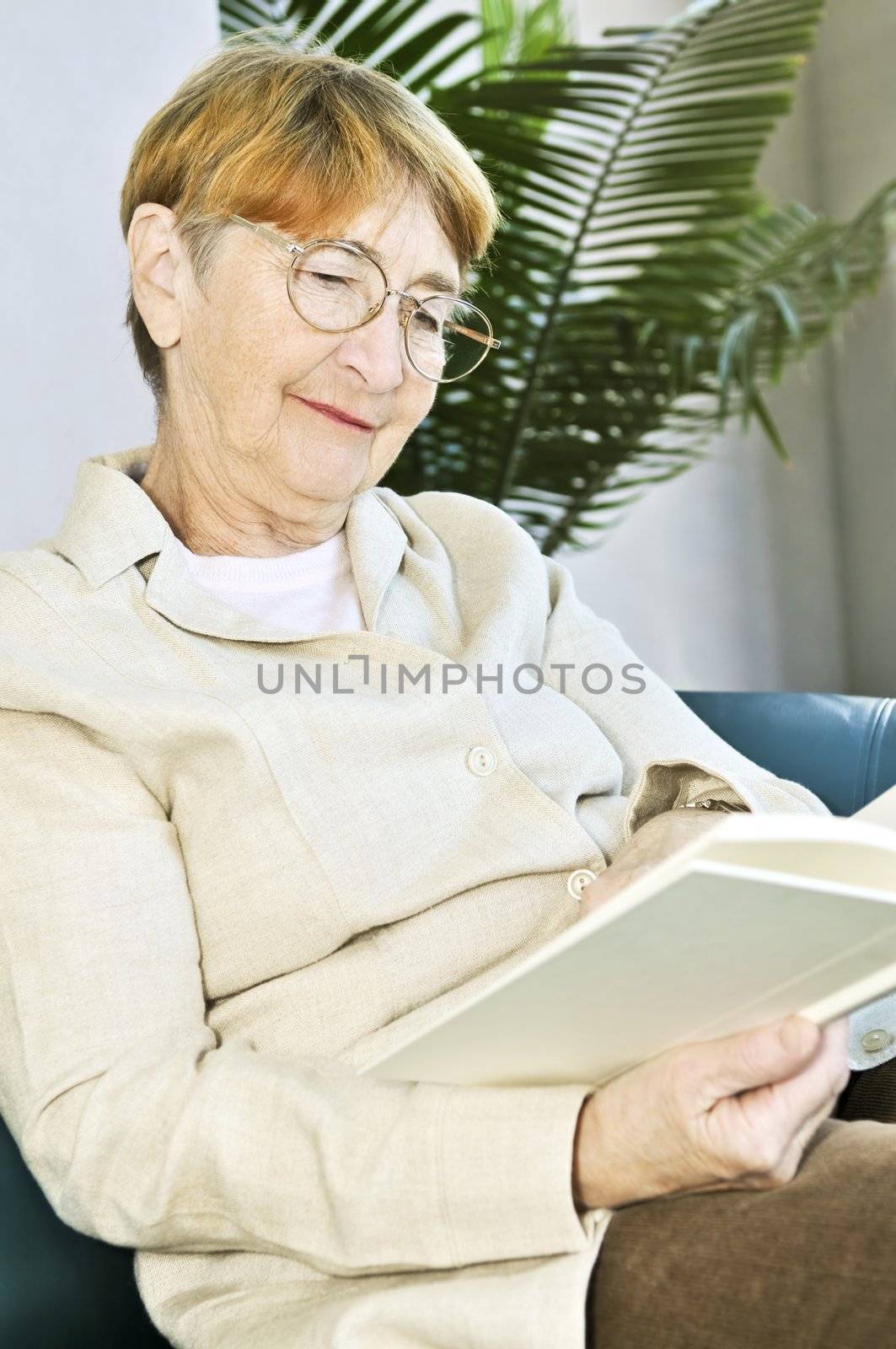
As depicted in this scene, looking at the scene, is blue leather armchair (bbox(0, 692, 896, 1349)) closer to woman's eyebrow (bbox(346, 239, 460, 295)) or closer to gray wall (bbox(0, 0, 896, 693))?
woman's eyebrow (bbox(346, 239, 460, 295))

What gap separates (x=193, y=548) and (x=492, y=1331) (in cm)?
70

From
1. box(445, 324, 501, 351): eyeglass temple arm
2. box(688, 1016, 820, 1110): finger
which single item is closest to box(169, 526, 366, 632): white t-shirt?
box(445, 324, 501, 351): eyeglass temple arm

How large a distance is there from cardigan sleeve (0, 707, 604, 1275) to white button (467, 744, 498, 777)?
25cm

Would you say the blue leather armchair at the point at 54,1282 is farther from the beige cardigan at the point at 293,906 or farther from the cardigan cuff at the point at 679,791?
the cardigan cuff at the point at 679,791

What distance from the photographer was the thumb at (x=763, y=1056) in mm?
710

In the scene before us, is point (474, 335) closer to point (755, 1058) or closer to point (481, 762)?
point (481, 762)

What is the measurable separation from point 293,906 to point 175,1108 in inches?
7.6

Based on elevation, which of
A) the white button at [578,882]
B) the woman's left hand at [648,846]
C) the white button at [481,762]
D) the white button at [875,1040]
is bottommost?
the white button at [875,1040]

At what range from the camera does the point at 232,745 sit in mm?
997

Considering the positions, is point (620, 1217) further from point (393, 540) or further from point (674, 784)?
point (393, 540)

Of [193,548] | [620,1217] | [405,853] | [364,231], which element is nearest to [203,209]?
[364,231]

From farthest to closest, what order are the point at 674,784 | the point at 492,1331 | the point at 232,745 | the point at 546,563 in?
1. the point at 546,563
2. the point at 674,784
3. the point at 232,745
4. the point at 492,1331

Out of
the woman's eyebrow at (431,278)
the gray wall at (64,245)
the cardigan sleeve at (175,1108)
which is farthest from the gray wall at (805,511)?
the cardigan sleeve at (175,1108)

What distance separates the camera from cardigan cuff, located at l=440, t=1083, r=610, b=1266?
0.75 metres
